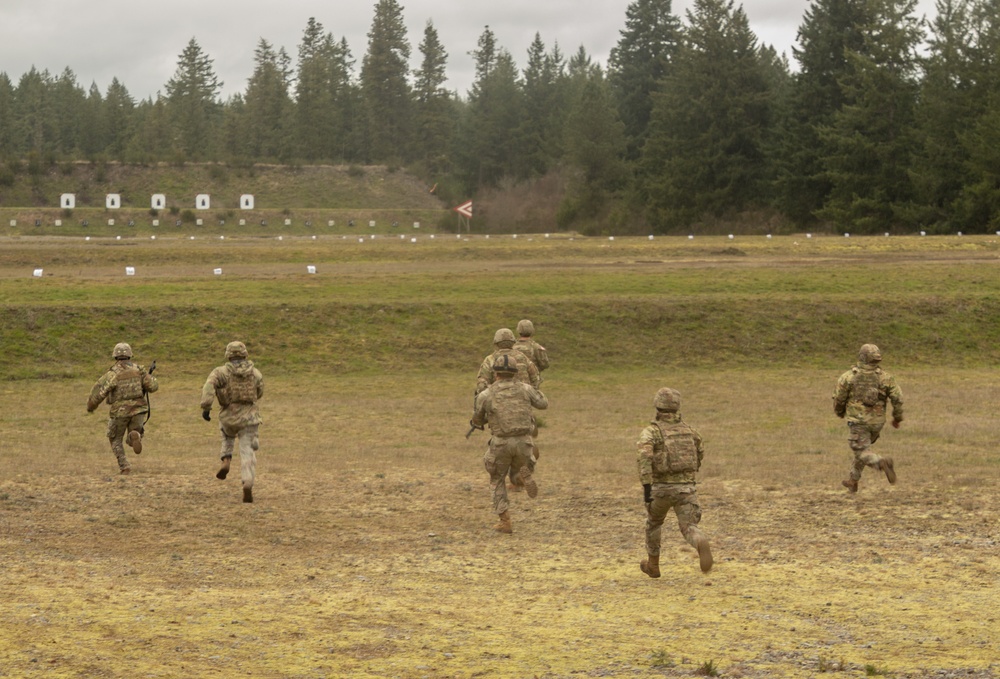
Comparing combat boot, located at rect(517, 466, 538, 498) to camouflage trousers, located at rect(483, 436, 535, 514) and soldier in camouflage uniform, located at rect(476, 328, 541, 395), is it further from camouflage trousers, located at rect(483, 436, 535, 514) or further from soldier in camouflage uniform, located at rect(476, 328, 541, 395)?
soldier in camouflage uniform, located at rect(476, 328, 541, 395)

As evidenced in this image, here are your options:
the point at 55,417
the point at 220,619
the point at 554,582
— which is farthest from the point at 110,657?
the point at 55,417

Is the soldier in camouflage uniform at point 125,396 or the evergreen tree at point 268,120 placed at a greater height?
the evergreen tree at point 268,120

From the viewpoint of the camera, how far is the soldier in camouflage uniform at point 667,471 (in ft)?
42.8

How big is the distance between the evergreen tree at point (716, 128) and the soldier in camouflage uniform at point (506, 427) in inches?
2892

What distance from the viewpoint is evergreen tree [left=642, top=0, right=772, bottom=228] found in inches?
3465

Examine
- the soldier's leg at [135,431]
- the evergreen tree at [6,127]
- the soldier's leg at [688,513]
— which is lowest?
the soldier's leg at [135,431]

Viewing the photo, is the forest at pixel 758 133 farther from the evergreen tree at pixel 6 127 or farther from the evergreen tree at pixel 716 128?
the evergreen tree at pixel 6 127

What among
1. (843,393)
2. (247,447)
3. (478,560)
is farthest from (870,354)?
(247,447)

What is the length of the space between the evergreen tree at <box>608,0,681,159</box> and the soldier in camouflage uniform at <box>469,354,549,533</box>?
292 feet

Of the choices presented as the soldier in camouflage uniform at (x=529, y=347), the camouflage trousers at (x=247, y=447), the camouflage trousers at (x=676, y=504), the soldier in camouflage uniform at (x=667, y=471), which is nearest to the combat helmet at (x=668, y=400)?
the soldier in camouflage uniform at (x=667, y=471)

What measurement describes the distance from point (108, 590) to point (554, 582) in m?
4.56

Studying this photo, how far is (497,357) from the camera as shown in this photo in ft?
55.1

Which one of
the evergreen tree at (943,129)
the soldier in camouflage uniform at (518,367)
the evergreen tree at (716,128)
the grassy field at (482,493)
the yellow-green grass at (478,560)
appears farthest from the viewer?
the evergreen tree at (716,128)

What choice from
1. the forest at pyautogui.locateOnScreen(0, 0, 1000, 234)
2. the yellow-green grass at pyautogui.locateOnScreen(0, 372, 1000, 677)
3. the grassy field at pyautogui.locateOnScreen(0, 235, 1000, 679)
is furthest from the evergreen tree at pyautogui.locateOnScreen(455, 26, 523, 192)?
the yellow-green grass at pyautogui.locateOnScreen(0, 372, 1000, 677)
